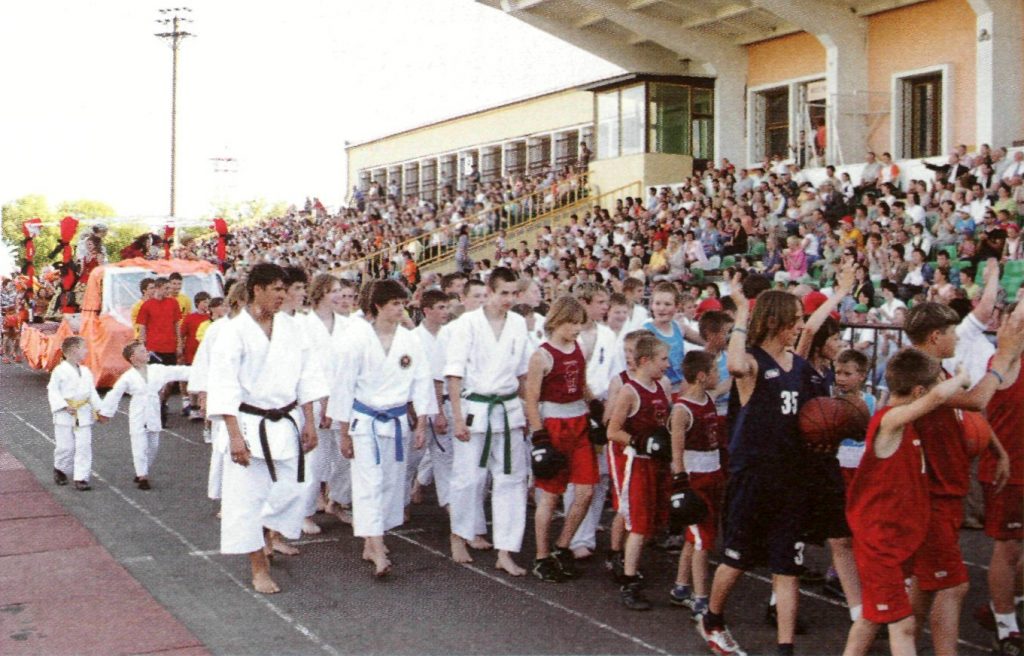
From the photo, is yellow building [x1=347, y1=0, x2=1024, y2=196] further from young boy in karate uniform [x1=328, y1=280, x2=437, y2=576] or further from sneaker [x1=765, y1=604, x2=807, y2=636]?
sneaker [x1=765, y1=604, x2=807, y2=636]

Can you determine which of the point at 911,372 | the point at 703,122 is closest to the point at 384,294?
the point at 911,372

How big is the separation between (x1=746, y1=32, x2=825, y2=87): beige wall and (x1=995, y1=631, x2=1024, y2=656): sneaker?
69.7ft

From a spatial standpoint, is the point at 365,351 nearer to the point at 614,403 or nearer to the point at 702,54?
the point at 614,403

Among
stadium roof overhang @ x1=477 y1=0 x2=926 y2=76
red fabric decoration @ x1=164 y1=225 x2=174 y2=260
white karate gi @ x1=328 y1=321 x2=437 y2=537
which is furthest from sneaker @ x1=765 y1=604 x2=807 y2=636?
stadium roof overhang @ x1=477 y1=0 x2=926 y2=76

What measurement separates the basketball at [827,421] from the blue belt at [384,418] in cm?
308

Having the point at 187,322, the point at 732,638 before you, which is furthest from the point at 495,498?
the point at 187,322

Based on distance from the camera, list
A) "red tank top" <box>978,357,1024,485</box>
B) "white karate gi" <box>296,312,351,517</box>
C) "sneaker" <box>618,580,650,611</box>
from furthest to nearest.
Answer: "white karate gi" <box>296,312,351,517</box> → "sneaker" <box>618,580,650,611</box> → "red tank top" <box>978,357,1024,485</box>

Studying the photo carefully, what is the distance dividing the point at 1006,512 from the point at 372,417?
394 cm

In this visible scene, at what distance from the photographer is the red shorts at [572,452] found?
7578 millimetres

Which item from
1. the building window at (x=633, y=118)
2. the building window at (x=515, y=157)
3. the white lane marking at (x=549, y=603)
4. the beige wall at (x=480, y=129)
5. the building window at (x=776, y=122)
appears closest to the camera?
the white lane marking at (x=549, y=603)

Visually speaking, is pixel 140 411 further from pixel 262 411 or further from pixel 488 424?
pixel 488 424

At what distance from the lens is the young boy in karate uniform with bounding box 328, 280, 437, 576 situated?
25.3ft

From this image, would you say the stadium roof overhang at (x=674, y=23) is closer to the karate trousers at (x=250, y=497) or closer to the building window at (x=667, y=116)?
the building window at (x=667, y=116)

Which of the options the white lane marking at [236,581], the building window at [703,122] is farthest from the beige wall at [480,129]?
the white lane marking at [236,581]
